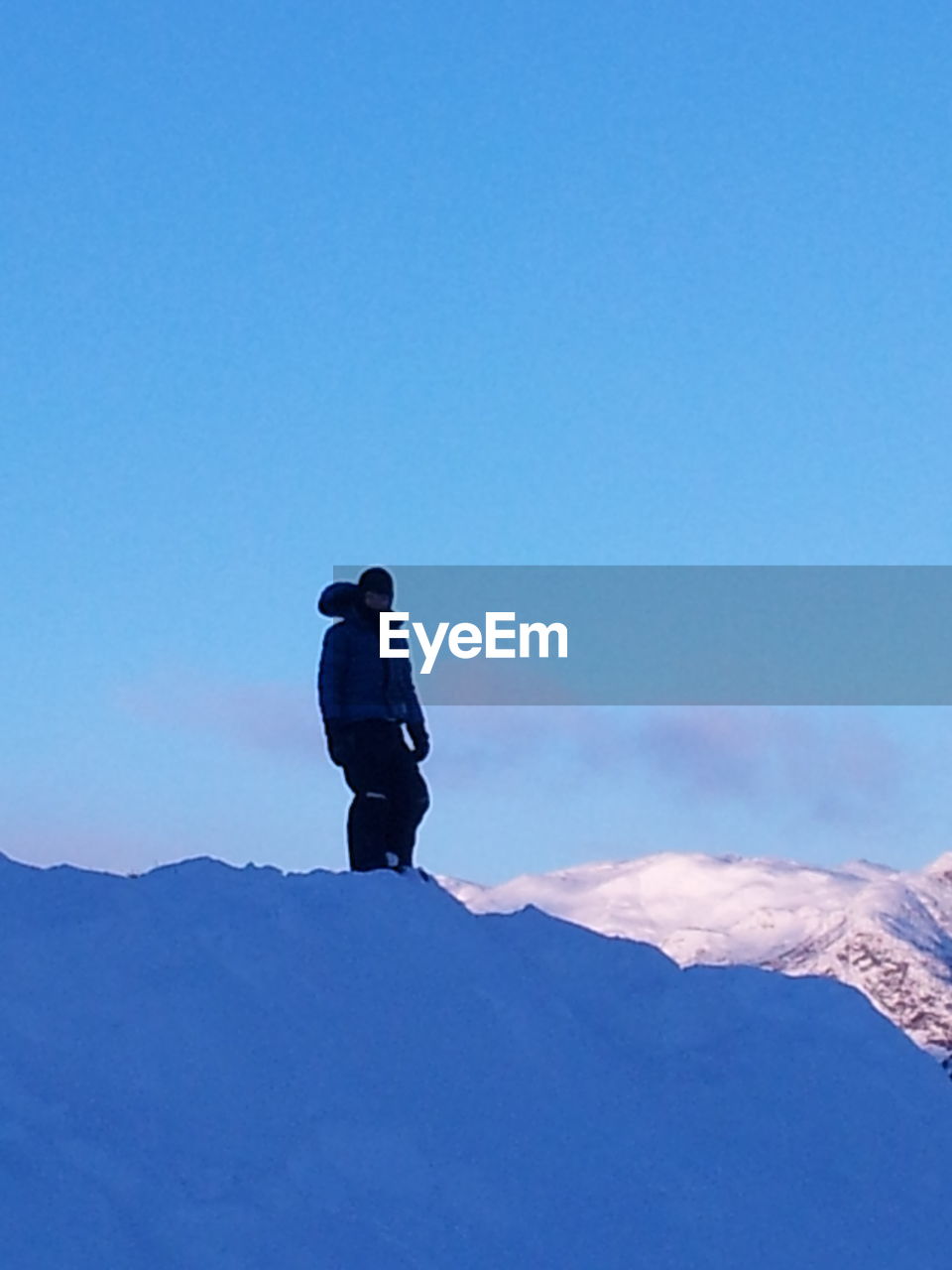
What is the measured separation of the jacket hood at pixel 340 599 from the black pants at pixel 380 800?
0.74 metres

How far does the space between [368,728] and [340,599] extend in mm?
852

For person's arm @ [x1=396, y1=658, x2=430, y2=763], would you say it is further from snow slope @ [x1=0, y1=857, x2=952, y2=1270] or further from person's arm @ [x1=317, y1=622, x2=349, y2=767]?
snow slope @ [x1=0, y1=857, x2=952, y2=1270]

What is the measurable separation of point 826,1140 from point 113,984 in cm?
367

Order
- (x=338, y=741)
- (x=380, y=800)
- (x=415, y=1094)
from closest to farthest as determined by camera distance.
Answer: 1. (x=415, y=1094)
2. (x=380, y=800)
3. (x=338, y=741)

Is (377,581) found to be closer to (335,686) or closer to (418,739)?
(335,686)

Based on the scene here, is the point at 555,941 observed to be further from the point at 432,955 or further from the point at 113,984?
the point at 113,984

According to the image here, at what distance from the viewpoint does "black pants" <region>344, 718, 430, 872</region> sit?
1163 cm

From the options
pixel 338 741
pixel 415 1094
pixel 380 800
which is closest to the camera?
pixel 415 1094

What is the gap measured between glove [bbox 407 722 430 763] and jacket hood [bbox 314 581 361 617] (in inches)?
33.9

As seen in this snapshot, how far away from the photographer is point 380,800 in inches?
460

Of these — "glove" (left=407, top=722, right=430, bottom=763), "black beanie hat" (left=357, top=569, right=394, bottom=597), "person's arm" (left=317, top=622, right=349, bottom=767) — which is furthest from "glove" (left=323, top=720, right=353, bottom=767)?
"black beanie hat" (left=357, top=569, right=394, bottom=597)

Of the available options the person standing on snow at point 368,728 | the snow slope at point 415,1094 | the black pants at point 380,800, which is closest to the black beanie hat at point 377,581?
the person standing on snow at point 368,728

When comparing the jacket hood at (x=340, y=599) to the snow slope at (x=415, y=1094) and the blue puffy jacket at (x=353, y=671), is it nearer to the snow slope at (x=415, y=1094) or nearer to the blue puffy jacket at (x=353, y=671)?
the blue puffy jacket at (x=353, y=671)

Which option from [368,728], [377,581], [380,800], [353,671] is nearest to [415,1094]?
[380,800]
